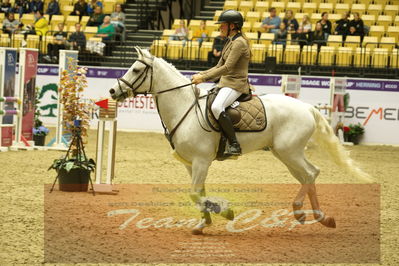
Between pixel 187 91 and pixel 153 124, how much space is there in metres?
11.8

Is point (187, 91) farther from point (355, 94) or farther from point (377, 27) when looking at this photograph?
point (377, 27)

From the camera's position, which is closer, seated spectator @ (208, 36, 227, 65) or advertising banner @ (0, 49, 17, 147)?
advertising banner @ (0, 49, 17, 147)

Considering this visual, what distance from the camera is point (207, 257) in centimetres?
666

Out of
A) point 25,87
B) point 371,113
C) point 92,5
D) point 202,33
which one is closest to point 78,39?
point 92,5

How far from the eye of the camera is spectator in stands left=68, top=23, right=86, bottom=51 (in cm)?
2105

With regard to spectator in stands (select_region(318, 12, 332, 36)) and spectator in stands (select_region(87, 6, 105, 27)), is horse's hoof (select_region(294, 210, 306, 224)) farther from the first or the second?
spectator in stands (select_region(87, 6, 105, 27))

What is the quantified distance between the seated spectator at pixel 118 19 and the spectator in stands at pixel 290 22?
4886 millimetres

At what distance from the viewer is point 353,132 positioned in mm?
18688

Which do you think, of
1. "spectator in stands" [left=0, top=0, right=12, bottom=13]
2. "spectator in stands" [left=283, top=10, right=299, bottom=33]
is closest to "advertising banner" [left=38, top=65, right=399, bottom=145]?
"spectator in stands" [left=283, top=10, right=299, bottom=33]

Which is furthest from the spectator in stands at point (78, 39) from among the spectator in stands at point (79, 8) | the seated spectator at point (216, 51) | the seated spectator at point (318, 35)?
the seated spectator at point (318, 35)

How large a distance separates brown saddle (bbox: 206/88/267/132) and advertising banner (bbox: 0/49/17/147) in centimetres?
771

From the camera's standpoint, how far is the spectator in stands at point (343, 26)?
20422mm

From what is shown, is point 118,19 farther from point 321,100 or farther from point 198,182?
point 198,182

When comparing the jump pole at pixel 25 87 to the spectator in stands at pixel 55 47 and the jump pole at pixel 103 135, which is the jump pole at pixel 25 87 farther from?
the spectator in stands at pixel 55 47
